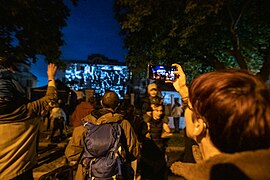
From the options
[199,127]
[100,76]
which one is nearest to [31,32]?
[199,127]

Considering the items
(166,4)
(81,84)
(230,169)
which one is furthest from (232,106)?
(81,84)

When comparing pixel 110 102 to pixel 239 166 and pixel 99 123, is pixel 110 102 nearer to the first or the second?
pixel 99 123

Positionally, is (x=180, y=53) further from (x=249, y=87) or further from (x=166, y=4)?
(x=249, y=87)

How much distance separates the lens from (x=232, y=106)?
1.15 m

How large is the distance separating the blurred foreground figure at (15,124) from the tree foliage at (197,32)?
914 centimetres

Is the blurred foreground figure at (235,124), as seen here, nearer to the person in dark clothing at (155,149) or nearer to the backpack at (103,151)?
the backpack at (103,151)

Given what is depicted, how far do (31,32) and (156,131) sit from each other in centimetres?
1067

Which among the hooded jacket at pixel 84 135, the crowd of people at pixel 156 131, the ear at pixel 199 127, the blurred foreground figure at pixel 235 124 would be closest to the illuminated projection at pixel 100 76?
the crowd of people at pixel 156 131

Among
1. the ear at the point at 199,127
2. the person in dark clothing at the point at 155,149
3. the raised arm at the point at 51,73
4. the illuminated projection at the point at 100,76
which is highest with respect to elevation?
the illuminated projection at the point at 100,76

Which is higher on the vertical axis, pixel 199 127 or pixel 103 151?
pixel 199 127

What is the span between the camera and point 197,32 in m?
12.5

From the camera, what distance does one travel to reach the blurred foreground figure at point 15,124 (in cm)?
281

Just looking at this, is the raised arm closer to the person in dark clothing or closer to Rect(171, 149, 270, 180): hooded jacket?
the person in dark clothing

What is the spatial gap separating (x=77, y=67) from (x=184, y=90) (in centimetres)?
6178
